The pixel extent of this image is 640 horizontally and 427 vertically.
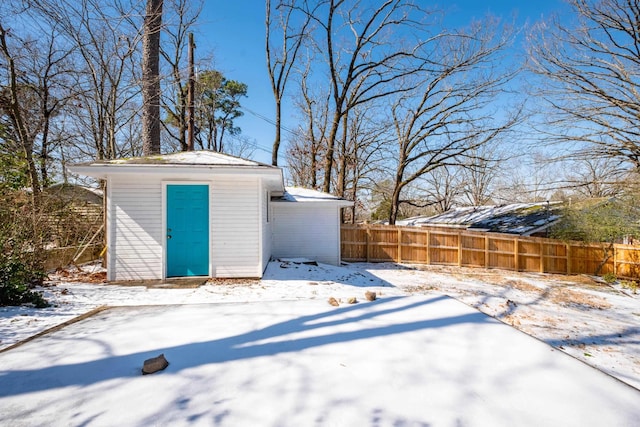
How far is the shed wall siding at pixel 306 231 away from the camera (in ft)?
33.2

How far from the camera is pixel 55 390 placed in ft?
6.40

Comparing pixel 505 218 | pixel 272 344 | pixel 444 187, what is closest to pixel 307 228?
pixel 272 344

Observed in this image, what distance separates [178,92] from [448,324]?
16502 mm

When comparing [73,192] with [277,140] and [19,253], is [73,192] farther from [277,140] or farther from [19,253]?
[277,140]

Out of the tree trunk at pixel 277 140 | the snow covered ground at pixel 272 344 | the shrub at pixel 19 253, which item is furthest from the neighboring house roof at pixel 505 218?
the shrub at pixel 19 253

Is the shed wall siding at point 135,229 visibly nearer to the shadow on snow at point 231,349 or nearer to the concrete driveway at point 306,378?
the concrete driveway at point 306,378

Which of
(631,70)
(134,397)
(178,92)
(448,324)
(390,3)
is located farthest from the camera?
(178,92)

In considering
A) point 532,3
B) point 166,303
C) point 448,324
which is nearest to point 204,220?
point 166,303

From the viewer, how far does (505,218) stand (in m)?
16.3

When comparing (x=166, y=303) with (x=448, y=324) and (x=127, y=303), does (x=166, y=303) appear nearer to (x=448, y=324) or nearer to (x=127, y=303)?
(x=127, y=303)

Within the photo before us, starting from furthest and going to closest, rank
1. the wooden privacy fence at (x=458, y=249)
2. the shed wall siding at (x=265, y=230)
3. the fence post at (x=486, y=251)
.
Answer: the fence post at (x=486, y=251), the wooden privacy fence at (x=458, y=249), the shed wall siding at (x=265, y=230)

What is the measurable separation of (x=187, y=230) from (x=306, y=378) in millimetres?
4909

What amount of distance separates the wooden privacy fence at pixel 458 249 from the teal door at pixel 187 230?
720cm

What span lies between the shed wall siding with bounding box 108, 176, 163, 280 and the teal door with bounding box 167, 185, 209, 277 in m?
0.21
